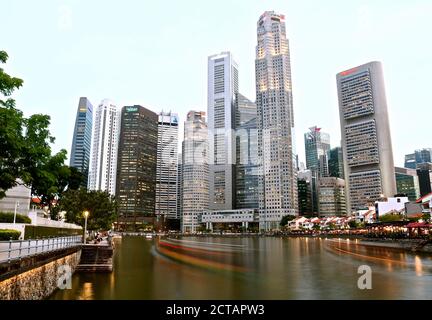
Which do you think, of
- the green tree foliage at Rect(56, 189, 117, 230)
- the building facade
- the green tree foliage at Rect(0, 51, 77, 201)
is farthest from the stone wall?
the green tree foliage at Rect(56, 189, 117, 230)

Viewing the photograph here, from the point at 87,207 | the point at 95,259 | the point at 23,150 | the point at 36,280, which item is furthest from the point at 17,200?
the point at 23,150

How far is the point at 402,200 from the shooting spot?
124 meters

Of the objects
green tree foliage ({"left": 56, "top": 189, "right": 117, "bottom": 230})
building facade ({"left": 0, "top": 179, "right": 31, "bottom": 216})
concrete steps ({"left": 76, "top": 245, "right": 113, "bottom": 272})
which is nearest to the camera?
concrete steps ({"left": 76, "top": 245, "right": 113, "bottom": 272})

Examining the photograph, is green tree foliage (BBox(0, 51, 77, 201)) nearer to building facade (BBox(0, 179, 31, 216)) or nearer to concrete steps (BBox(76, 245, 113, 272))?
concrete steps (BBox(76, 245, 113, 272))

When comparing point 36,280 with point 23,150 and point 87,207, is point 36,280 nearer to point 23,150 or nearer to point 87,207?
point 23,150

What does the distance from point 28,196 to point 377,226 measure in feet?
339

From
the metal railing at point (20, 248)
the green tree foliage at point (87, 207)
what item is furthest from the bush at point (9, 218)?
the green tree foliage at point (87, 207)

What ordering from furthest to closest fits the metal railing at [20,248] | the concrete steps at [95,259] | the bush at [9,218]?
1. the bush at [9,218]
2. the concrete steps at [95,259]
3. the metal railing at [20,248]

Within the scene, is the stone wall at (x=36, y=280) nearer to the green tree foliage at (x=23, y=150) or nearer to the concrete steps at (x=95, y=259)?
the green tree foliage at (x=23, y=150)

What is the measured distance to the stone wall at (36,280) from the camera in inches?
569

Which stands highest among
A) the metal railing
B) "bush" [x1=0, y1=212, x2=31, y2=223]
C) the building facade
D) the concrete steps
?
the building facade

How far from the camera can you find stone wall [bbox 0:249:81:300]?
569 inches
